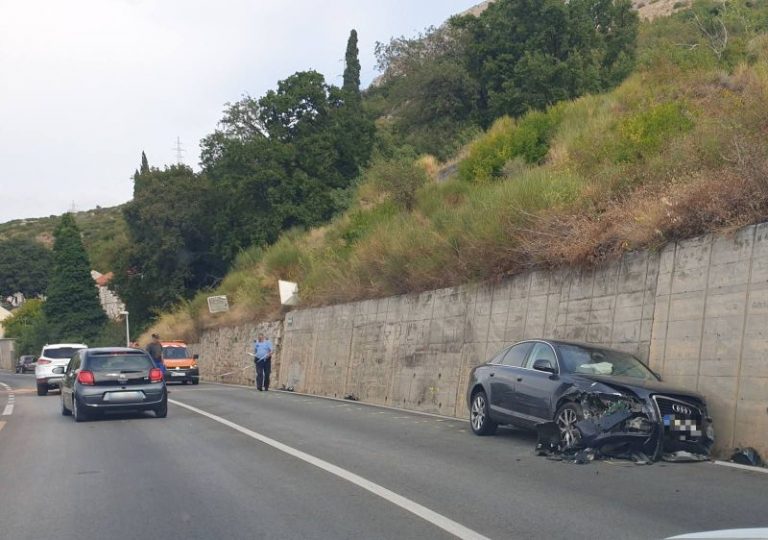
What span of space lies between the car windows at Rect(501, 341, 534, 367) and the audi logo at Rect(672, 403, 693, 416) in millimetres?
2879

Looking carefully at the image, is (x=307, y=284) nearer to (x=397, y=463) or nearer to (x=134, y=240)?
(x=397, y=463)

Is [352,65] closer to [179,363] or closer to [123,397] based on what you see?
[179,363]

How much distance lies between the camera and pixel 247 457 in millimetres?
12195

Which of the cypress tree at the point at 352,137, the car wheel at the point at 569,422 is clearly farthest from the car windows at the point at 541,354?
the cypress tree at the point at 352,137

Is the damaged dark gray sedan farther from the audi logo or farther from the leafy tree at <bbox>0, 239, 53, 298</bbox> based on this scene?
the leafy tree at <bbox>0, 239, 53, 298</bbox>

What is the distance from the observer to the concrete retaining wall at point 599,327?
12156 mm

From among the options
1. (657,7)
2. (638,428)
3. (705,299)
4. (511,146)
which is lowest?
(638,428)

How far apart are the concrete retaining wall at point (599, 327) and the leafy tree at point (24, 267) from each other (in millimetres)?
108876

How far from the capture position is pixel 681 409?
445 inches

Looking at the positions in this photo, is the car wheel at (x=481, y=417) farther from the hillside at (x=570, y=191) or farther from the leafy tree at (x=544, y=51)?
the leafy tree at (x=544, y=51)

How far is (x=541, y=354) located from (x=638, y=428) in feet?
8.21

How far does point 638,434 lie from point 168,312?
5006cm

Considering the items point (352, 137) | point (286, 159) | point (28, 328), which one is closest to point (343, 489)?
point (286, 159)

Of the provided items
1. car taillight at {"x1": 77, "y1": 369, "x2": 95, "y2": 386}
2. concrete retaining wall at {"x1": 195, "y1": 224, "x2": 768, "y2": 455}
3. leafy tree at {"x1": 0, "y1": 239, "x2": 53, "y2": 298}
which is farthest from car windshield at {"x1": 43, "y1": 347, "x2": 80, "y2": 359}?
leafy tree at {"x1": 0, "y1": 239, "x2": 53, "y2": 298}
